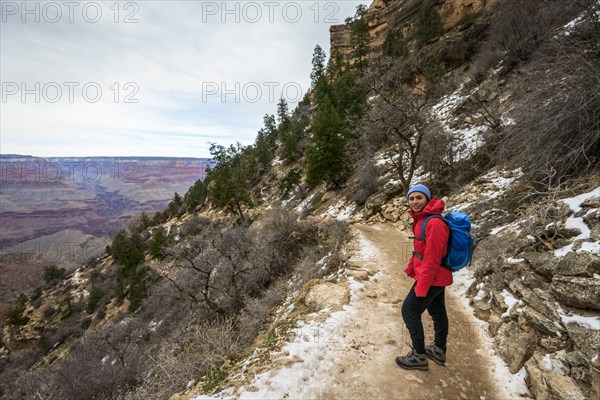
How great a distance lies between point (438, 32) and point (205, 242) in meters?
37.5

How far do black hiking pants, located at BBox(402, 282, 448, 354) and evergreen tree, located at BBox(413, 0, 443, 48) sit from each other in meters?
40.6

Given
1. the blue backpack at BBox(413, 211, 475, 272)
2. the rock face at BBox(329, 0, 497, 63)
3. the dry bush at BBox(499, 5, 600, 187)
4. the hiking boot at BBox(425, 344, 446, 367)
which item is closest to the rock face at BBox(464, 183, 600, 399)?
the hiking boot at BBox(425, 344, 446, 367)

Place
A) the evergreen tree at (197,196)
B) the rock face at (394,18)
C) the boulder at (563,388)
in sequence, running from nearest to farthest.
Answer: the boulder at (563,388), the rock face at (394,18), the evergreen tree at (197,196)

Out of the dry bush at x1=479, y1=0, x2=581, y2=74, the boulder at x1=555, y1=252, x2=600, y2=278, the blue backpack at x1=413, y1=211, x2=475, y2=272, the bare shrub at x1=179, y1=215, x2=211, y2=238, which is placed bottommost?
the bare shrub at x1=179, y1=215, x2=211, y2=238

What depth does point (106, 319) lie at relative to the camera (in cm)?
3072

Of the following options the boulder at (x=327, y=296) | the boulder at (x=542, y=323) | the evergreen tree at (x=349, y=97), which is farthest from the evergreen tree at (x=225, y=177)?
the boulder at (x=542, y=323)

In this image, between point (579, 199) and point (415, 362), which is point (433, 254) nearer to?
point (415, 362)

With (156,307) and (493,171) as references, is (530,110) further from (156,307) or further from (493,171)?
(156,307)

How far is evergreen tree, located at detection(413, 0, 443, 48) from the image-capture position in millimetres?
34281

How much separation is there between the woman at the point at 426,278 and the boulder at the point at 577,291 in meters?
1.50

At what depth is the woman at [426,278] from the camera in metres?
3.21

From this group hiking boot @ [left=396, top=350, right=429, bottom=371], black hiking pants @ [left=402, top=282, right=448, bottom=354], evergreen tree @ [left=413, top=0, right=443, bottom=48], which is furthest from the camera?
evergreen tree @ [left=413, top=0, right=443, bottom=48]

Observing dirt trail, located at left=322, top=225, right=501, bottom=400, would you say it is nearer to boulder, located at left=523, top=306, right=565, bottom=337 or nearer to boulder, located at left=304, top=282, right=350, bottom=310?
boulder, located at left=304, top=282, right=350, bottom=310

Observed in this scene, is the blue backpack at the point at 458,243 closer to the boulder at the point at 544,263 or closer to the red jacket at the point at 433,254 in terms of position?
the red jacket at the point at 433,254
